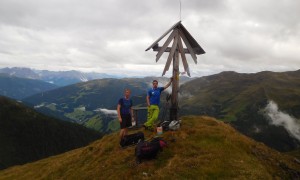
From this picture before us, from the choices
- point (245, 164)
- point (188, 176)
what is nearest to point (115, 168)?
point (188, 176)

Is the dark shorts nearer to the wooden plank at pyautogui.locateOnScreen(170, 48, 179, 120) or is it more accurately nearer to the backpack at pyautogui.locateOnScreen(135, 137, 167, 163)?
the backpack at pyautogui.locateOnScreen(135, 137, 167, 163)

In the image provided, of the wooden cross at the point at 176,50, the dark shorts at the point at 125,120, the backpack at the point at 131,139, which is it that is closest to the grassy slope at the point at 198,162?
the backpack at the point at 131,139

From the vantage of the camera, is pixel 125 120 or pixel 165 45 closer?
pixel 125 120

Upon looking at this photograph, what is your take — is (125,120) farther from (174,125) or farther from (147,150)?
(147,150)

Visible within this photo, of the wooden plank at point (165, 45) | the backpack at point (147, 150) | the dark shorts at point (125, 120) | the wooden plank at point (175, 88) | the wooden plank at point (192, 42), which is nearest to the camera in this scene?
the backpack at point (147, 150)

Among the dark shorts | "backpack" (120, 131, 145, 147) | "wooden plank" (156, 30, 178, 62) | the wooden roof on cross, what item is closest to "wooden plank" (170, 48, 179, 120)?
the wooden roof on cross

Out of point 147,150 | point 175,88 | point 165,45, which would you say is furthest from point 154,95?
point 147,150

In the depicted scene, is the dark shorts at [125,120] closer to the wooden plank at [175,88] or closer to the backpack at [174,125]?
the backpack at [174,125]

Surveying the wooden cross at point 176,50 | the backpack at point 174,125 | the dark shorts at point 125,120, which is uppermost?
the wooden cross at point 176,50

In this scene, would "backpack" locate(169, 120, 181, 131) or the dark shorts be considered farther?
"backpack" locate(169, 120, 181, 131)

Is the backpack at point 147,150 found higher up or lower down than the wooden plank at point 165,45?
lower down

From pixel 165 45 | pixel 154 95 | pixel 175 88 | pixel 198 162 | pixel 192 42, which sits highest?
pixel 192 42

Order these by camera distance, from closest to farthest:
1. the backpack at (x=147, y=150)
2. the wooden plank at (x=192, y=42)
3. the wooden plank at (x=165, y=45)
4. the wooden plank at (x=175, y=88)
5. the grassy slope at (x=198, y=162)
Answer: the grassy slope at (x=198, y=162)
the backpack at (x=147, y=150)
the wooden plank at (x=165, y=45)
the wooden plank at (x=175, y=88)
the wooden plank at (x=192, y=42)

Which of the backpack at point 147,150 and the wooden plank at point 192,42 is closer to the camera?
the backpack at point 147,150
